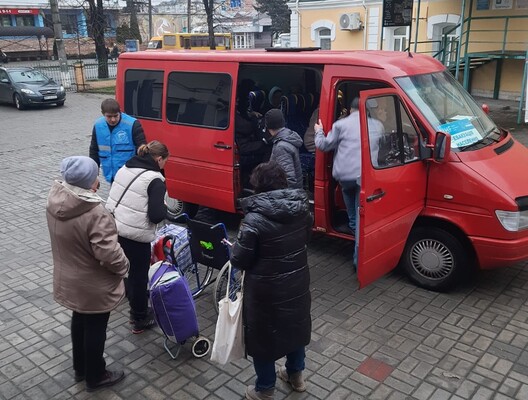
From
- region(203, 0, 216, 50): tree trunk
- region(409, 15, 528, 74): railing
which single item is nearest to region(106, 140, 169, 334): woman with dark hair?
region(409, 15, 528, 74): railing

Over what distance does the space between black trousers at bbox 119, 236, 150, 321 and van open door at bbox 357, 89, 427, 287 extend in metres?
1.89

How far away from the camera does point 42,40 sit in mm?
50406

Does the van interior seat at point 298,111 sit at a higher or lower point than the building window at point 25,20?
lower

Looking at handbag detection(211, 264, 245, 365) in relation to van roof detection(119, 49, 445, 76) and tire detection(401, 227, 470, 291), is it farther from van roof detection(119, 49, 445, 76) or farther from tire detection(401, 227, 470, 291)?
van roof detection(119, 49, 445, 76)

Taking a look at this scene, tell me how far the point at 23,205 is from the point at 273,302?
653 centimetres

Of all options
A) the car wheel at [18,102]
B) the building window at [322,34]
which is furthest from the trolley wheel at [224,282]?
the building window at [322,34]

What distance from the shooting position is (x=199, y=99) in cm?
667

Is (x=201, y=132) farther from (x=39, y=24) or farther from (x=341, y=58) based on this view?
(x=39, y=24)

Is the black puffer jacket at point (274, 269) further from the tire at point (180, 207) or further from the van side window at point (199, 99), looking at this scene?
the tire at point (180, 207)

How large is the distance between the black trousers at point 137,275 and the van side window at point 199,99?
2.45m

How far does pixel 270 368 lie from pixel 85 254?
4.94 ft

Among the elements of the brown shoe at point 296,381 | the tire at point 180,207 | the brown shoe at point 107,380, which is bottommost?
the brown shoe at point 107,380

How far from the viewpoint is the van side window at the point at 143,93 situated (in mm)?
7137

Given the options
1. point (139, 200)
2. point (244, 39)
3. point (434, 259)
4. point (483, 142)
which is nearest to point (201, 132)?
point (139, 200)
